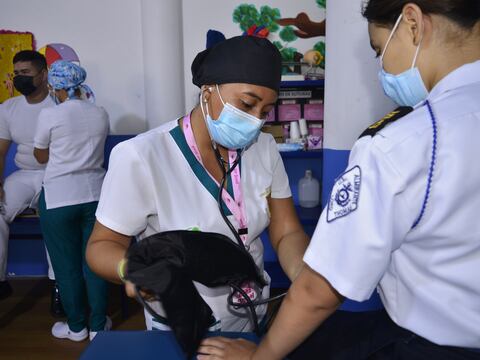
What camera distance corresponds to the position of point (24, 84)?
107 inches

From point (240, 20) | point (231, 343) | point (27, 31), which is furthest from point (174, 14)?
point (231, 343)

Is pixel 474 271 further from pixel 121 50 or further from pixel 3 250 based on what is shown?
pixel 121 50

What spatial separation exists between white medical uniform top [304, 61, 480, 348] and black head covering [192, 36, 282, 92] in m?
0.50

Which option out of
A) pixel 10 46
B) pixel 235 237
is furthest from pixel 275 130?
pixel 10 46

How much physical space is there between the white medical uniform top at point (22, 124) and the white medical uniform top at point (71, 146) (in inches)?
20.9

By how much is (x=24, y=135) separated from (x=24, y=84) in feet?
1.10

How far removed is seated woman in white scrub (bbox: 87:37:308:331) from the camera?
112 centimetres

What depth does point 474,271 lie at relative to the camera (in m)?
0.69

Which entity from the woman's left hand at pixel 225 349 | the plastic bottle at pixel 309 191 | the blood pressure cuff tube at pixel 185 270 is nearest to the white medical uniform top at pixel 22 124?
the plastic bottle at pixel 309 191

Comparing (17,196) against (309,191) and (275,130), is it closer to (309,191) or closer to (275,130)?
(275,130)

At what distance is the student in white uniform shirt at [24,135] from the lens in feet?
8.97

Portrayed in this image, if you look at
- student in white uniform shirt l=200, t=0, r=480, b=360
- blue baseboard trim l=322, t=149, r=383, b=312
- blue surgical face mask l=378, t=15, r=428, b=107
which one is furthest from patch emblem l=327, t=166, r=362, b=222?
blue baseboard trim l=322, t=149, r=383, b=312

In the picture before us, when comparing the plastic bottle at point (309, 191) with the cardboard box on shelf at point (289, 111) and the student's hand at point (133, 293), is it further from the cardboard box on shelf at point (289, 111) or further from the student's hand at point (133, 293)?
the student's hand at point (133, 293)

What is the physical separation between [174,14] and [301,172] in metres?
1.48
